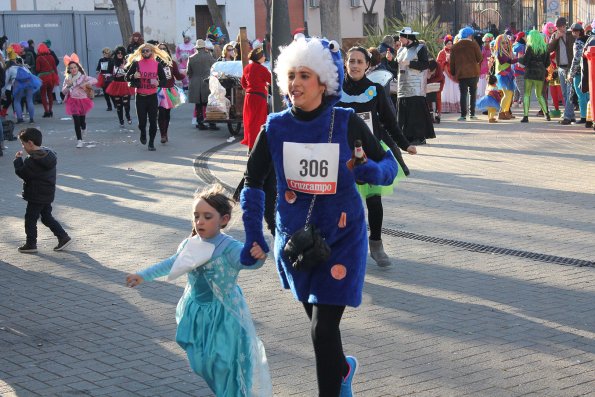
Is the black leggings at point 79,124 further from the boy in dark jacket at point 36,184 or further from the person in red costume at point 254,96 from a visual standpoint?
Answer: the boy in dark jacket at point 36,184

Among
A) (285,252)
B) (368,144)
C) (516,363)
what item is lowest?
(516,363)

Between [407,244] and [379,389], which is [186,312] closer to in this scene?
[379,389]

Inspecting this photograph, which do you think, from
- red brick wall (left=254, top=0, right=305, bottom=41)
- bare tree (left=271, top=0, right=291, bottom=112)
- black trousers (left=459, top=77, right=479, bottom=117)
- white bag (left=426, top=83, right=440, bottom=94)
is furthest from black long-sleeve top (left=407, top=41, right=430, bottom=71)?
red brick wall (left=254, top=0, right=305, bottom=41)

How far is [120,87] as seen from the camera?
2127 centimetres

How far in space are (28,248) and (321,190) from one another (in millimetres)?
5454

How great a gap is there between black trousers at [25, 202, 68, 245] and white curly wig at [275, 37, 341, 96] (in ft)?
16.9

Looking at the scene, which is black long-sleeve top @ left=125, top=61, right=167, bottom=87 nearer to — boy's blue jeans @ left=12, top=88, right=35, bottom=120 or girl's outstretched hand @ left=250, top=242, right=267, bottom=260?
boy's blue jeans @ left=12, top=88, right=35, bottom=120

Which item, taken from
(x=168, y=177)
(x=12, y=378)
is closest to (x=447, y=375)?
(x=12, y=378)

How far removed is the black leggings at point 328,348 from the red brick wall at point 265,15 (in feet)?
147

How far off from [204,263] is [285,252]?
47cm

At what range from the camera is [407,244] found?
368 inches

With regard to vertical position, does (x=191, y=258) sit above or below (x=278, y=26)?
below

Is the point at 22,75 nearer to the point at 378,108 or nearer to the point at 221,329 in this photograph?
the point at 378,108

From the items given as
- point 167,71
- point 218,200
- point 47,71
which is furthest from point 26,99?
point 218,200
